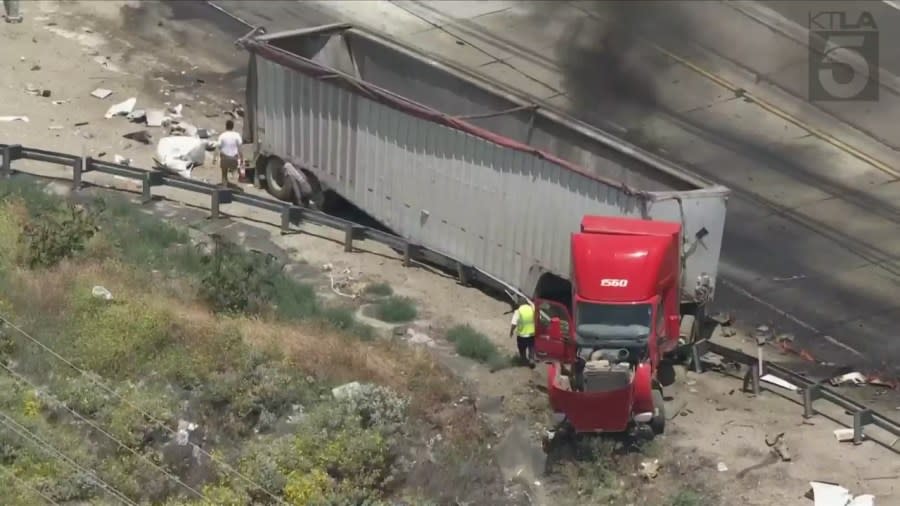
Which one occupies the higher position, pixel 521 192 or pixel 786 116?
pixel 521 192

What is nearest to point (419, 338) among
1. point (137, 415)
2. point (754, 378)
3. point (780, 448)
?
point (754, 378)

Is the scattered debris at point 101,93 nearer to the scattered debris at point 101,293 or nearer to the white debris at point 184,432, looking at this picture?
the scattered debris at point 101,293

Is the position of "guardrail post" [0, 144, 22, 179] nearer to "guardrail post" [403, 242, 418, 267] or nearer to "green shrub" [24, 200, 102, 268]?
"green shrub" [24, 200, 102, 268]

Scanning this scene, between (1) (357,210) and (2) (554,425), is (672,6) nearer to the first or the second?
(1) (357,210)

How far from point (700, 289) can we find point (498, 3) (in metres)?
13.7

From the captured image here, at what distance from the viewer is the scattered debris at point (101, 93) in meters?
31.8

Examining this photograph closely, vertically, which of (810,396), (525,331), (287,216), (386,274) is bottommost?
(386,274)

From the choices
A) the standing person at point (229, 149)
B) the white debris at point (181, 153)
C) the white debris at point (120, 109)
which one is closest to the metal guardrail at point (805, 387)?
the standing person at point (229, 149)

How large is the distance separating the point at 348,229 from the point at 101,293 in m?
5.04

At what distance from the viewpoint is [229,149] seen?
2850cm

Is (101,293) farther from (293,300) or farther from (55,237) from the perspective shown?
(293,300)

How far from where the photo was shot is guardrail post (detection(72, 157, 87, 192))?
1106 inches

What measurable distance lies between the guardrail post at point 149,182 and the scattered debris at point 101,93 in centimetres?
429

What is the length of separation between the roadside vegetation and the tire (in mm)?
3685
